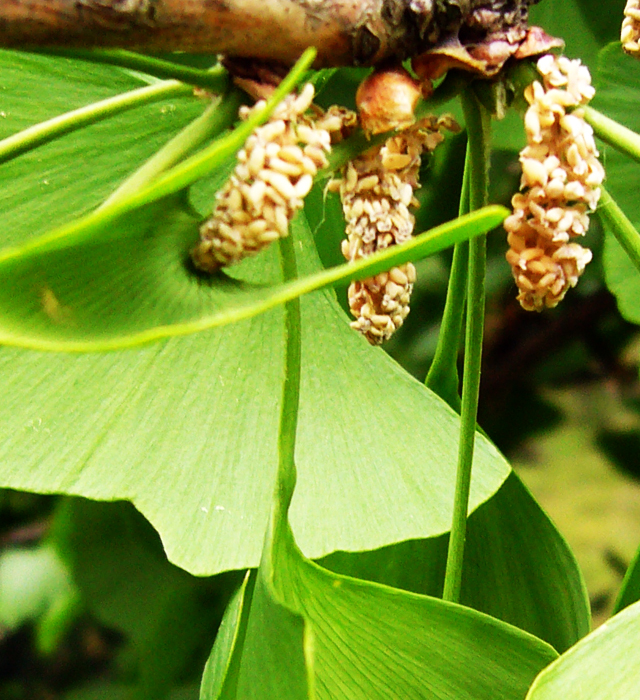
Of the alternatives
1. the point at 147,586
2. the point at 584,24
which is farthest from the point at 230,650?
the point at 147,586

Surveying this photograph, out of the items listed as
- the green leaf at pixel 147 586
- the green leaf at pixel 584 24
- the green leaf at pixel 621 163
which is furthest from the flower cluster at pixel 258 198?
the green leaf at pixel 147 586

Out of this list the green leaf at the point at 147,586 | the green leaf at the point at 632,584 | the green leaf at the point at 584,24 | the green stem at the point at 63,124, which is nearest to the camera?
the green stem at the point at 63,124

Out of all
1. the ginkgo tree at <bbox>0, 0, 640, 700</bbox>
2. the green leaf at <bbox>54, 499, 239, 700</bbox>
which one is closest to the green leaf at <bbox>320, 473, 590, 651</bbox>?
the ginkgo tree at <bbox>0, 0, 640, 700</bbox>

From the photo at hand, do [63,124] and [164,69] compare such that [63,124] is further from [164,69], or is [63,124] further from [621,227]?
[621,227]

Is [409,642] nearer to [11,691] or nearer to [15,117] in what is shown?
[15,117]

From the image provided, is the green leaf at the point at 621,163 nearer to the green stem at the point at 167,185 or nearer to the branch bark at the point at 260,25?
the branch bark at the point at 260,25

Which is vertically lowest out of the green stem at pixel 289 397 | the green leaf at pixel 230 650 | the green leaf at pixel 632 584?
the green leaf at pixel 632 584

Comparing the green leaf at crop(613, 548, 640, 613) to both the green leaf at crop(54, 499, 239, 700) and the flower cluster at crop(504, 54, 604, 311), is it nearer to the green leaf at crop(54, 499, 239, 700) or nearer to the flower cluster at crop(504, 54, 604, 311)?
the flower cluster at crop(504, 54, 604, 311)
